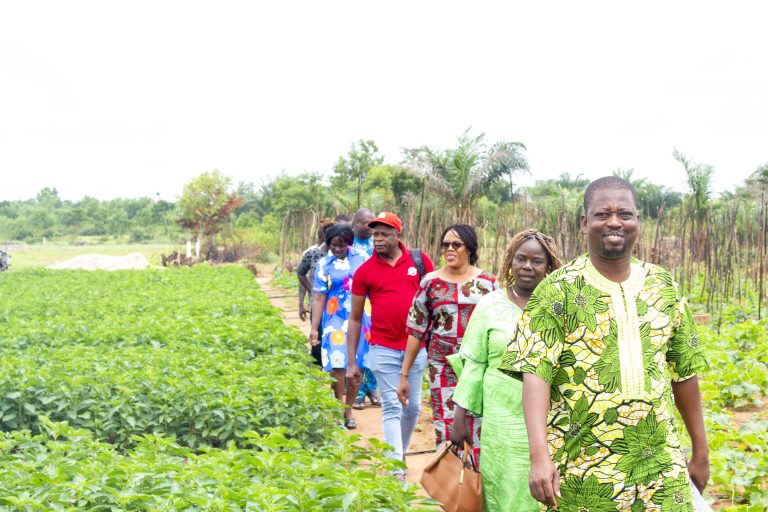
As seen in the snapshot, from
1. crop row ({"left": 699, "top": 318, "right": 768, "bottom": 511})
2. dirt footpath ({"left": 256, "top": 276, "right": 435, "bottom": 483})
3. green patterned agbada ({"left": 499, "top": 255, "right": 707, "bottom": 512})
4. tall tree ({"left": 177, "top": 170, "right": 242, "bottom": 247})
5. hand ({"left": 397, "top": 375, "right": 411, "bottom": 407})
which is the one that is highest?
tall tree ({"left": 177, "top": 170, "right": 242, "bottom": 247})

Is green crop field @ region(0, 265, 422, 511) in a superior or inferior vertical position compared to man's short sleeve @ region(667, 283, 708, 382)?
inferior

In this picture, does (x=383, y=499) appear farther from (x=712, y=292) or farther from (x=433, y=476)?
(x=712, y=292)

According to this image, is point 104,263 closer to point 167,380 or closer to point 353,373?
point 167,380

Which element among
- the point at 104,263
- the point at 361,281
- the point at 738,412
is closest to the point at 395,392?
the point at 361,281

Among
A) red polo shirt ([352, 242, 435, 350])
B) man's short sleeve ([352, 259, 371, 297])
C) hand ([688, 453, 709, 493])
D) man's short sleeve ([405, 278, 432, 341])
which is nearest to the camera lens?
hand ([688, 453, 709, 493])

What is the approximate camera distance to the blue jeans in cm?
538

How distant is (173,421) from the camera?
546 centimetres

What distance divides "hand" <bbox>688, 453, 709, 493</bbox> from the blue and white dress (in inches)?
170

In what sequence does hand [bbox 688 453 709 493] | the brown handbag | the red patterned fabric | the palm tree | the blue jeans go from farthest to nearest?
the palm tree < the blue jeans < the red patterned fabric < the brown handbag < hand [bbox 688 453 709 493]

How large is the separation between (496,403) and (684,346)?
37.7 inches

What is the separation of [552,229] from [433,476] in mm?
11581

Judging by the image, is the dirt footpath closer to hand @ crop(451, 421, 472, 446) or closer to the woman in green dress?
hand @ crop(451, 421, 472, 446)

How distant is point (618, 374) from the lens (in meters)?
2.62

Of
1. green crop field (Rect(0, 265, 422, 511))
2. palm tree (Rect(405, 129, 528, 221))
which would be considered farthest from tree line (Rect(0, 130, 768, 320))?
green crop field (Rect(0, 265, 422, 511))
